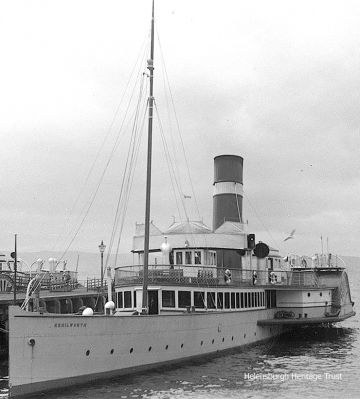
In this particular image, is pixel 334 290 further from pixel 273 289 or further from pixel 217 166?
pixel 217 166

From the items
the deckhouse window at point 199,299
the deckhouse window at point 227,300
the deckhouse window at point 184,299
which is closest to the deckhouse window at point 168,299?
the deckhouse window at point 184,299

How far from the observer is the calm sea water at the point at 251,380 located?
1978cm

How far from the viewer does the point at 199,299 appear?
26375mm

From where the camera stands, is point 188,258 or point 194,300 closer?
point 194,300

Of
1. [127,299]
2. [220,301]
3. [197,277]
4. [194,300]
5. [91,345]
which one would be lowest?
[91,345]

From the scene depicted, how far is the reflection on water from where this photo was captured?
19.8 metres

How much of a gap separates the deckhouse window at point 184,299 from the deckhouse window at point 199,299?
0.45m

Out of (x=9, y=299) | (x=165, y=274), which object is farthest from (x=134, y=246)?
(x=9, y=299)

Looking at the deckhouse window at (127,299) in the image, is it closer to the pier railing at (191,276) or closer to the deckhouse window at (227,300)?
the pier railing at (191,276)

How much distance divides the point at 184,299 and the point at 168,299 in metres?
0.75

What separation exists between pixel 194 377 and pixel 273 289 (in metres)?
11.5

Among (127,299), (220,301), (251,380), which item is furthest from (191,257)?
(251,380)

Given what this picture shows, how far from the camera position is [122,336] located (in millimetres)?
21141

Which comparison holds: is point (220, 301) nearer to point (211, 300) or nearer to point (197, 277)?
point (211, 300)
